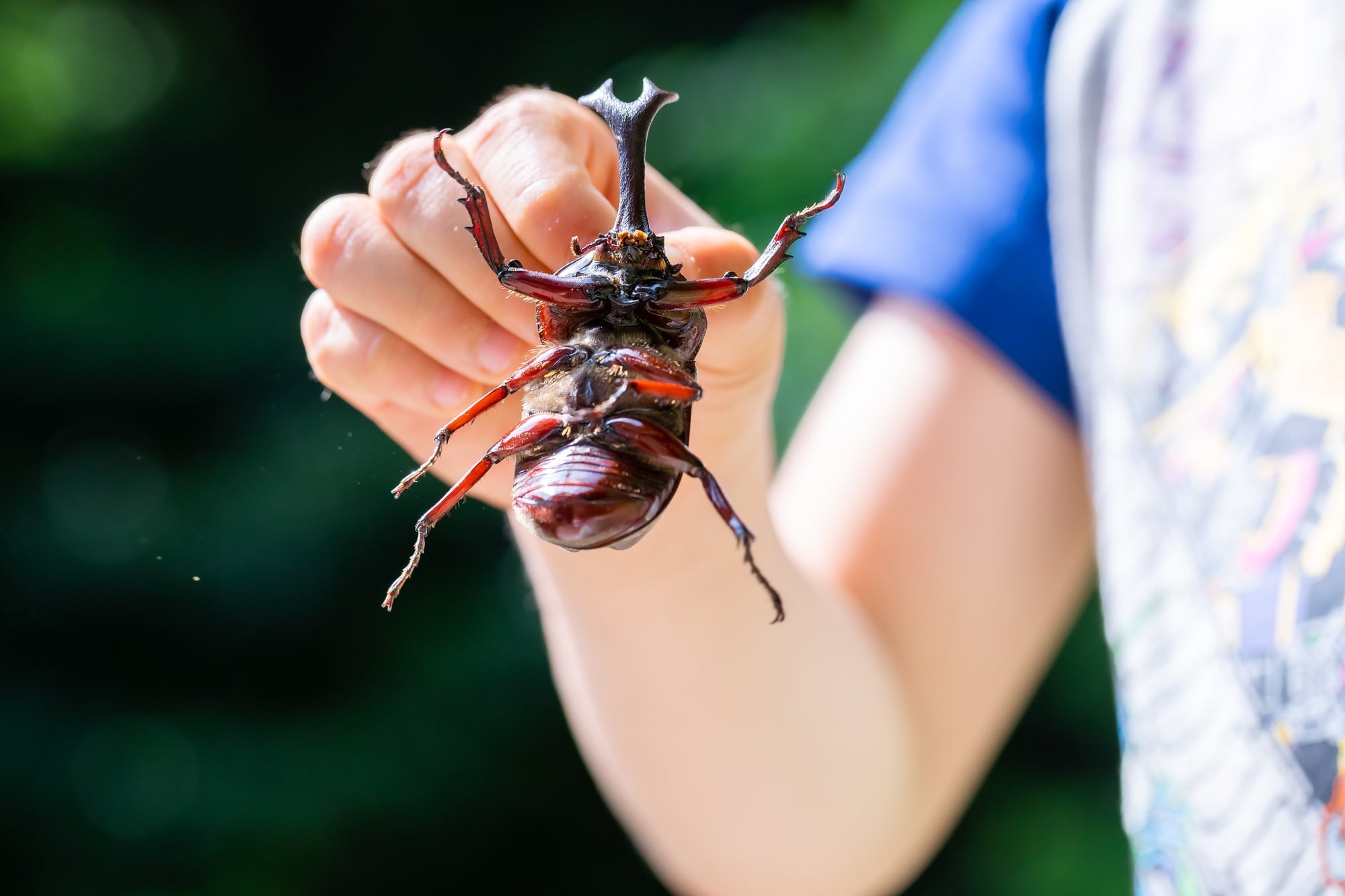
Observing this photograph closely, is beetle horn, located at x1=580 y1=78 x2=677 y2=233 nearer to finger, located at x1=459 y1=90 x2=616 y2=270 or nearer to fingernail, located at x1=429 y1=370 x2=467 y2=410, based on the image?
finger, located at x1=459 y1=90 x2=616 y2=270

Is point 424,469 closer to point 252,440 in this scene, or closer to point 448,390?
point 448,390

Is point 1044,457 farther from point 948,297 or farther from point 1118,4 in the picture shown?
point 1118,4

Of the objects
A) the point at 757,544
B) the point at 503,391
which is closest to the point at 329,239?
the point at 503,391

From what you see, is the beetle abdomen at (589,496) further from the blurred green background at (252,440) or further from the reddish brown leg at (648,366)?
the blurred green background at (252,440)

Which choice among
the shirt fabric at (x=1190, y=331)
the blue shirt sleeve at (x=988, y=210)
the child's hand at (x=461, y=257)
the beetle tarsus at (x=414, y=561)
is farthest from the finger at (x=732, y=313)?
the blue shirt sleeve at (x=988, y=210)

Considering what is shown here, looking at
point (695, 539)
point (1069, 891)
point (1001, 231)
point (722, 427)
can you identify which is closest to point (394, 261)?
point (722, 427)
